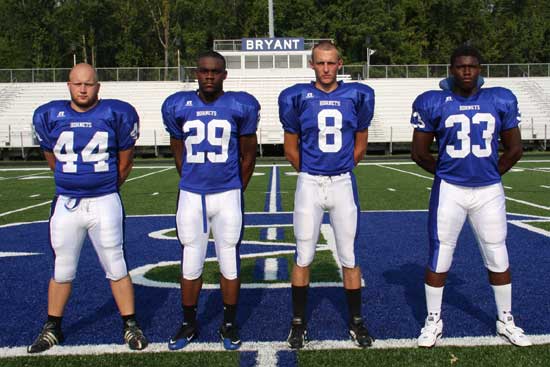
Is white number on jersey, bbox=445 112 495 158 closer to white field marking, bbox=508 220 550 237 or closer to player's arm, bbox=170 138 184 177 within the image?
player's arm, bbox=170 138 184 177

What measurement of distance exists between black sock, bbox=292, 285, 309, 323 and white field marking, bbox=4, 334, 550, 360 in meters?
0.19

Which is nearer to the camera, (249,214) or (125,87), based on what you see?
(249,214)

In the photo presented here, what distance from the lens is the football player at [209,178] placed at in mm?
3533

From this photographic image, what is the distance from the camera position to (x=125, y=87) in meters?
29.6

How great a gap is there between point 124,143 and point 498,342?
276 centimetres

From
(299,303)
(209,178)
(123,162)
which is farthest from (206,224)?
(299,303)

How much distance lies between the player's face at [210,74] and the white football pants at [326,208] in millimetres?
829

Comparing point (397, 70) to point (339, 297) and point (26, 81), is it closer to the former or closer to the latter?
point (26, 81)

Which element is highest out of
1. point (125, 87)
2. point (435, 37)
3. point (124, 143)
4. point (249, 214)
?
point (435, 37)

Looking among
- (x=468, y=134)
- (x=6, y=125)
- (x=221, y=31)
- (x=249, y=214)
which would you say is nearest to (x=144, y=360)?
(x=468, y=134)

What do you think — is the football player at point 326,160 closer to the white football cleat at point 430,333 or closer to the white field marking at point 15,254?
the white football cleat at point 430,333

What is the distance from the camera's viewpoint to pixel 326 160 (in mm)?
3602

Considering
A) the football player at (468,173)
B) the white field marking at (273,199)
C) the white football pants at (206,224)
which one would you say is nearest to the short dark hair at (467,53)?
the football player at (468,173)

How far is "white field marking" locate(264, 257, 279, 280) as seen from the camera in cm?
506
